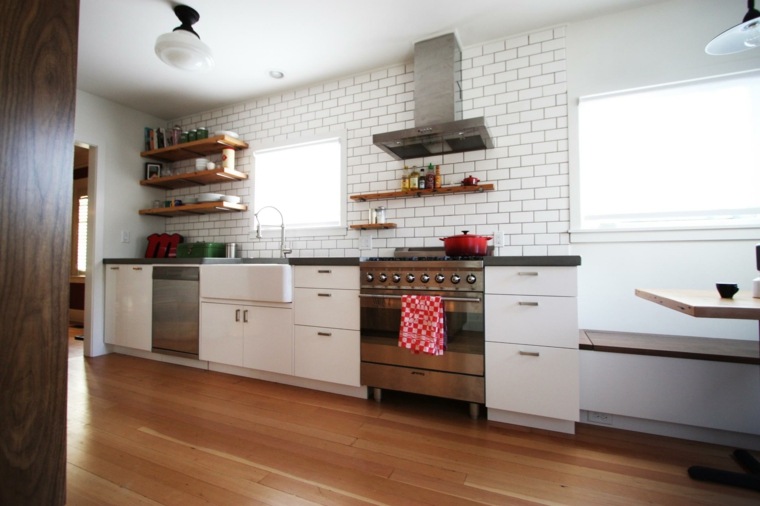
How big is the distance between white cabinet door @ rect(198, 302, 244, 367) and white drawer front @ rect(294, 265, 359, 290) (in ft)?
2.10

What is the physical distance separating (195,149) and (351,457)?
3.51 meters

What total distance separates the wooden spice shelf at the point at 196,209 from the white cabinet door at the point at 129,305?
0.72 meters

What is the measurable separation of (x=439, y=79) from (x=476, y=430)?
8.06ft

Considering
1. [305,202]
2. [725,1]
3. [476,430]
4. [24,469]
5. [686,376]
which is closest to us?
[24,469]

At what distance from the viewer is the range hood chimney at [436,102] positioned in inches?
98.4

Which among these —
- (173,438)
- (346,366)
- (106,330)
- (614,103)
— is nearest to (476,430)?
(346,366)

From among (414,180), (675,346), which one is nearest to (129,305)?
(414,180)

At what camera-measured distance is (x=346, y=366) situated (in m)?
2.30

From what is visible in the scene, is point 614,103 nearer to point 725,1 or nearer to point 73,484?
point 725,1

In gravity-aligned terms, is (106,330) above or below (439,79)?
below

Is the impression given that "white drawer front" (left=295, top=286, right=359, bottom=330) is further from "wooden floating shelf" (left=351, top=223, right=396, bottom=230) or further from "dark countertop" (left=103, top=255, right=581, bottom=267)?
"wooden floating shelf" (left=351, top=223, right=396, bottom=230)

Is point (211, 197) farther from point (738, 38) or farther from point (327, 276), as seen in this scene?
point (738, 38)

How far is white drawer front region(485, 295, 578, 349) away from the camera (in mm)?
1811

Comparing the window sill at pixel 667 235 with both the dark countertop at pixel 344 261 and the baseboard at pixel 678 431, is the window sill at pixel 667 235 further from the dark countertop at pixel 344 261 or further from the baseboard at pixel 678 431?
the baseboard at pixel 678 431
